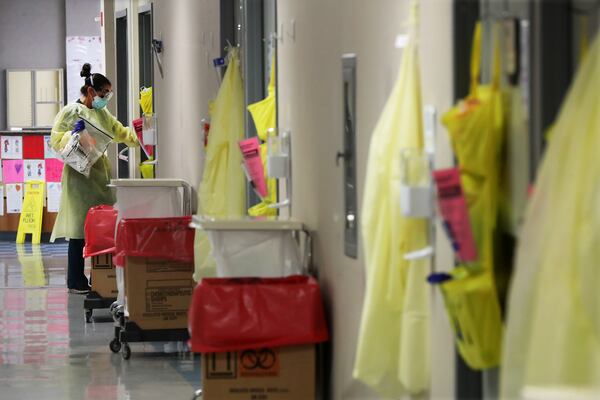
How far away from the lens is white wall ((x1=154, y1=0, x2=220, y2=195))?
7477 mm

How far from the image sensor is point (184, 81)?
332 inches

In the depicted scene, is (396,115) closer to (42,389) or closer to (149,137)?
(42,389)

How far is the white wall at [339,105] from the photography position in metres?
3.14

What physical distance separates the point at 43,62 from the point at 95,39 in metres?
0.84

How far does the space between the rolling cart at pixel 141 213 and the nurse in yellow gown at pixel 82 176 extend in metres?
1.89

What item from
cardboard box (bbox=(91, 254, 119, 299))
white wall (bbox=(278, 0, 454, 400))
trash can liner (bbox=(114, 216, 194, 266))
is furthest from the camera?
cardboard box (bbox=(91, 254, 119, 299))

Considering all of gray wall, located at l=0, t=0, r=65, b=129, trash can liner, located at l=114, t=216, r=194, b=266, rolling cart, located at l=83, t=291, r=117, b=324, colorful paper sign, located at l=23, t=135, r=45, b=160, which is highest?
gray wall, located at l=0, t=0, r=65, b=129

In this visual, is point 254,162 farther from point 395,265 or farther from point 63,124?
point 63,124

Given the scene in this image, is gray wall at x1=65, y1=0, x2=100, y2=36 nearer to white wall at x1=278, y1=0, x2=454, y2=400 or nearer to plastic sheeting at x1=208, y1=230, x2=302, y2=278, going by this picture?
white wall at x1=278, y1=0, x2=454, y2=400

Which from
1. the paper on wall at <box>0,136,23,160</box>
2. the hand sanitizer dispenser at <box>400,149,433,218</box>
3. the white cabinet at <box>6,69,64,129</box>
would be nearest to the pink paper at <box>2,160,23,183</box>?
the paper on wall at <box>0,136,23,160</box>

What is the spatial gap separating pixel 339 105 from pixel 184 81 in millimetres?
Result: 4204

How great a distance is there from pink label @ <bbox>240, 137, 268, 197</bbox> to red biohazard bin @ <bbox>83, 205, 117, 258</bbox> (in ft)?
9.65

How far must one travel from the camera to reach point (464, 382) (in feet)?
9.55

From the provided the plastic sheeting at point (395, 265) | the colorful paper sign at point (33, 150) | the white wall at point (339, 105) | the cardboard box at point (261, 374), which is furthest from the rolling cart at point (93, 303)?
the colorful paper sign at point (33, 150)
